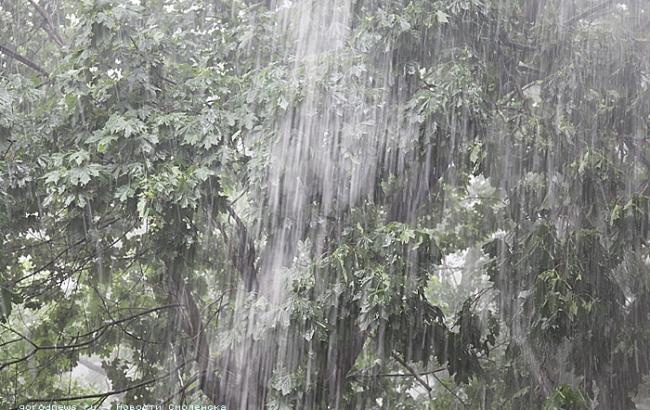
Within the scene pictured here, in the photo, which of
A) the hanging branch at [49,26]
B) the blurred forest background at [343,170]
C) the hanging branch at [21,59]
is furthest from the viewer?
the hanging branch at [49,26]

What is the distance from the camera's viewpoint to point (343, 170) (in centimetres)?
418

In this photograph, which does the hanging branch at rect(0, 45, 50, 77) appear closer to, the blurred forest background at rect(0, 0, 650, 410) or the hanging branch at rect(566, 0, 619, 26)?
the blurred forest background at rect(0, 0, 650, 410)

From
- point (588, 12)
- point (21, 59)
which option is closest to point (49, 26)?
point (21, 59)

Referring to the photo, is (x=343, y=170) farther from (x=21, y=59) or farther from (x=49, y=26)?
(x=49, y=26)

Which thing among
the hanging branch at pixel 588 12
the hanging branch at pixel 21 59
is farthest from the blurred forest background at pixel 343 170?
the hanging branch at pixel 21 59

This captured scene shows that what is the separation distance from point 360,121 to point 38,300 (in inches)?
118

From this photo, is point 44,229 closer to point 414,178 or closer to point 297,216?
point 297,216

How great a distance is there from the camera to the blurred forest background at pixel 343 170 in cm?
412

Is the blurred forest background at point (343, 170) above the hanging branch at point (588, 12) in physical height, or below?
below

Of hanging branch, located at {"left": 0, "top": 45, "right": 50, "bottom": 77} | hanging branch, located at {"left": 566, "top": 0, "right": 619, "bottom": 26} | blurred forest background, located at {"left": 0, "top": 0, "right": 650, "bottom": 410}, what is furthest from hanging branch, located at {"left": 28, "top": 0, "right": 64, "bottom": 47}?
hanging branch, located at {"left": 566, "top": 0, "right": 619, "bottom": 26}

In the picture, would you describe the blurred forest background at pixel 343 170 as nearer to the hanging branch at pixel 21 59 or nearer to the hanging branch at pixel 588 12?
the hanging branch at pixel 588 12

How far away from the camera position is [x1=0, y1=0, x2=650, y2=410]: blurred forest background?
412cm

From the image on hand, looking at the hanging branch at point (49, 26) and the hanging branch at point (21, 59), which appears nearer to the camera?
the hanging branch at point (21, 59)

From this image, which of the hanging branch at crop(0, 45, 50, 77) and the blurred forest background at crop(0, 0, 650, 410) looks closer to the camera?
the blurred forest background at crop(0, 0, 650, 410)
